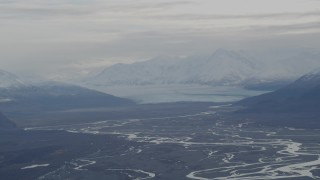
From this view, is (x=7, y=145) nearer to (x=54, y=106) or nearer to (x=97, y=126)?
(x=97, y=126)

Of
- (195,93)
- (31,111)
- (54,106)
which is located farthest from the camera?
(195,93)

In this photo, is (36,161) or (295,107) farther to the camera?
(295,107)

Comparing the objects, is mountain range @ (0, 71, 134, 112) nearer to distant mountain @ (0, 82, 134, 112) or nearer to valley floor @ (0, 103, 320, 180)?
distant mountain @ (0, 82, 134, 112)

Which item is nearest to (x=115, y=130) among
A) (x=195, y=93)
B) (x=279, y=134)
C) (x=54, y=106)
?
(x=279, y=134)

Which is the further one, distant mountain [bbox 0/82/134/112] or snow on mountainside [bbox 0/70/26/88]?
snow on mountainside [bbox 0/70/26/88]

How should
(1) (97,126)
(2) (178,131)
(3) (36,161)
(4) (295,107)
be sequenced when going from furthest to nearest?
(4) (295,107), (1) (97,126), (2) (178,131), (3) (36,161)

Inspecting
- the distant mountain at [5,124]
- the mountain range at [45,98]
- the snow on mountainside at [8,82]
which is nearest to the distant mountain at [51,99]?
the mountain range at [45,98]

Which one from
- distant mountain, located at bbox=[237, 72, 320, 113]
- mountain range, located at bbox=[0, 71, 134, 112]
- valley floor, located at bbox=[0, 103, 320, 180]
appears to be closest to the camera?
valley floor, located at bbox=[0, 103, 320, 180]

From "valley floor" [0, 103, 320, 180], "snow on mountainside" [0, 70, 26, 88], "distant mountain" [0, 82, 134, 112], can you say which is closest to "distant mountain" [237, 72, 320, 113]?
"valley floor" [0, 103, 320, 180]

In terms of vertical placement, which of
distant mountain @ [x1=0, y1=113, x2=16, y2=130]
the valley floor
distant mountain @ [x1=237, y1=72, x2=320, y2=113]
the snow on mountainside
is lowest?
the valley floor
